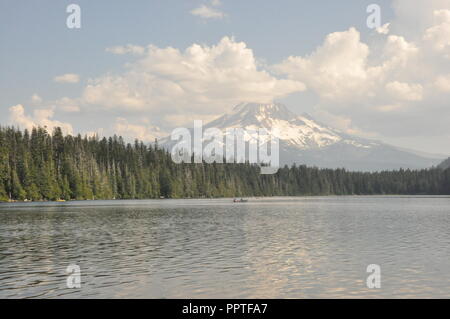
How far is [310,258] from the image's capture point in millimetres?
39250

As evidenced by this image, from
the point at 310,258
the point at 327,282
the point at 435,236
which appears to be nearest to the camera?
the point at 327,282

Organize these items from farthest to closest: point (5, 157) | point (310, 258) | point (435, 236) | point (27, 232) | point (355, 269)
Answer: point (5, 157)
point (27, 232)
point (435, 236)
point (310, 258)
point (355, 269)

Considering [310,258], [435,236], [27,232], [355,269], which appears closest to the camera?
[355,269]

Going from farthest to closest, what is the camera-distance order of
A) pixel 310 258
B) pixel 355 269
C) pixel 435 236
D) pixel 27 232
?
pixel 27 232 < pixel 435 236 < pixel 310 258 < pixel 355 269

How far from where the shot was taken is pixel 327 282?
29.8 metres

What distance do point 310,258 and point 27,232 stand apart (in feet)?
124
